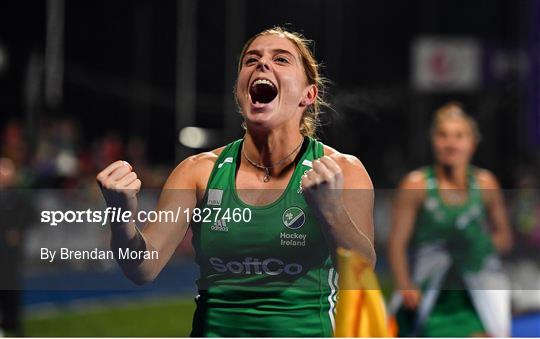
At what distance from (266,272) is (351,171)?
357 millimetres

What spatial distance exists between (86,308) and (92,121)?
165 cm

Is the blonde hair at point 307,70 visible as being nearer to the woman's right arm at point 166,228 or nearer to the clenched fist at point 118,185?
the woman's right arm at point 166,228

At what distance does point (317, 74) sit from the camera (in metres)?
3.05

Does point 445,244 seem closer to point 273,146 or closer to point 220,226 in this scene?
point 273,146

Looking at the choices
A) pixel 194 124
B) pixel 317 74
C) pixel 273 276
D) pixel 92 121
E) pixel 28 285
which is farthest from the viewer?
pixel 92 121

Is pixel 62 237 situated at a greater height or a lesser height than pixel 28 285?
greater

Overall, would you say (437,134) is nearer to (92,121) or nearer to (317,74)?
(317,74)

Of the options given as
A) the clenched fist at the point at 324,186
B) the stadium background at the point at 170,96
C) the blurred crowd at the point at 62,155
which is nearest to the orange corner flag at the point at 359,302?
the clenched fist at the point at 324,186

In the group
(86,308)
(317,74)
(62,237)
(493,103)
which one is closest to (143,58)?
(86,308)

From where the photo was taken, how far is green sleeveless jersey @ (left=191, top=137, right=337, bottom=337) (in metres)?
2.85

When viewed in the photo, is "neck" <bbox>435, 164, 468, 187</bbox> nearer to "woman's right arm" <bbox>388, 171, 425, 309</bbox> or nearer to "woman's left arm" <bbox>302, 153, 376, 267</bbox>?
"woman's right arm" <bbox>388, 171, 425, 309</bbox>

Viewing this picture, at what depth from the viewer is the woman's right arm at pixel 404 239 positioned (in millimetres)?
4867

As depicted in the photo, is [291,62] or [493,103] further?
[493,103]

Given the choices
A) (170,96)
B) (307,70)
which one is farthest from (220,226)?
(170,96)
